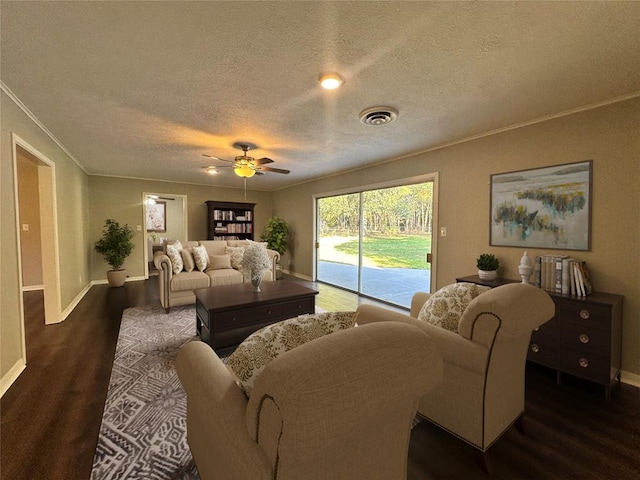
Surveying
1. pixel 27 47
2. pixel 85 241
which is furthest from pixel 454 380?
pixel 85 241

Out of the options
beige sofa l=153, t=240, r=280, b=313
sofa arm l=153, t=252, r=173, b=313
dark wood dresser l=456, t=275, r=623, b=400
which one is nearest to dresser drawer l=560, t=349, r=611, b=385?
dark wood dresser l=456, t=275, r=623, b=400

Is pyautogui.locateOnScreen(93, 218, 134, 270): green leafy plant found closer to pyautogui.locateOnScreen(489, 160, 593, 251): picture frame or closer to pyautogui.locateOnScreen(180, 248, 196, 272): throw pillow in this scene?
pyautogui.locateOnScreen(180, 248, 196, 272): throw pillow

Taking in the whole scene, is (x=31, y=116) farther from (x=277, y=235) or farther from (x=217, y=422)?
(x=277, y=235)

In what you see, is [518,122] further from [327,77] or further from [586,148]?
[327,77]

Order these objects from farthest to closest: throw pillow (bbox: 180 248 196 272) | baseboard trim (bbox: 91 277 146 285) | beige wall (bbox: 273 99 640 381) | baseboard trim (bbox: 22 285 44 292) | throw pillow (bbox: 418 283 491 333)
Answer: baseboard trim (bbox: 91 277 146 285) → baseboard trim (bbox: 22 285 44 292) → throw pillow (bbox: 180 248 196 272) → beige wall (bbox: 273 99 640 381) → throw pillow (bbox: 418 283 491 333)

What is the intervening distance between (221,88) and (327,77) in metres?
0.85

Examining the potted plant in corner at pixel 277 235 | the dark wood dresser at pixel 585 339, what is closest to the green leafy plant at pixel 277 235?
the potted plant in corner at pixel 277 235

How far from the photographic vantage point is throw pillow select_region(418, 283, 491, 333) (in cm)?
156

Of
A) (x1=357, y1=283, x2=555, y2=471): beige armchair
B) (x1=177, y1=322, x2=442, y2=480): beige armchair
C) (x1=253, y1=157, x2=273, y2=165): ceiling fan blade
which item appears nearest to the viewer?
(x1=177, y1=322, x2=442, y2=480): beige armchair

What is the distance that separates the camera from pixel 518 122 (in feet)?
9.24

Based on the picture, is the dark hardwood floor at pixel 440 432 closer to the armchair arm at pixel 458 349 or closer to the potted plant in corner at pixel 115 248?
the armchair arm at pixel 458 349

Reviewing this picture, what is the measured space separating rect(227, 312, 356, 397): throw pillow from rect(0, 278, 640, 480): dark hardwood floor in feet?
3.47

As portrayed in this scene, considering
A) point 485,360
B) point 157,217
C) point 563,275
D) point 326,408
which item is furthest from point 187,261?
point 157,217

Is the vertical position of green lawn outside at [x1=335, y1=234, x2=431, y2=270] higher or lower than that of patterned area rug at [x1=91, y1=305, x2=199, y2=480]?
higher
